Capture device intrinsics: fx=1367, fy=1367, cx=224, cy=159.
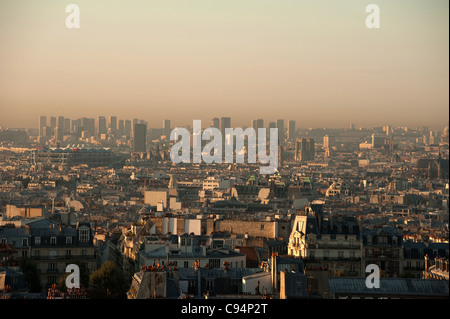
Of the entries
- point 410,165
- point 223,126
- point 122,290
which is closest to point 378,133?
point 410,165

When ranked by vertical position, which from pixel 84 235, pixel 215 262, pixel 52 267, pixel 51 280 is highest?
pixel 84 235

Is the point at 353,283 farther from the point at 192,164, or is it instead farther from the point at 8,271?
the point at 192,164

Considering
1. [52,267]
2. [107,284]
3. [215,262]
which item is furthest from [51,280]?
[215,262]

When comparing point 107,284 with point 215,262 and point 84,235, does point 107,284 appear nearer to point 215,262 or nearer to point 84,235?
point 215,262

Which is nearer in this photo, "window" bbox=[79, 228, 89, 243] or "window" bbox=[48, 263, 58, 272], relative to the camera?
"window" bbox=[48, 263, 58, 272]

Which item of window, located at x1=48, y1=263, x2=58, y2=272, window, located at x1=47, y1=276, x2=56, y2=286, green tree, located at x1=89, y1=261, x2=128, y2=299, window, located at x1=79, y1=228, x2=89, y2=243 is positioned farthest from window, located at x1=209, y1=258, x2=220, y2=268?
window, located at x1=79, y1=228, x2=89, y2=243

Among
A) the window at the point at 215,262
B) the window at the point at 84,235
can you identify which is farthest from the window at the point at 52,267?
the window at the point at 215,262

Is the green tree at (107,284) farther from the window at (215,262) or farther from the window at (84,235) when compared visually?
the window at (84,235)

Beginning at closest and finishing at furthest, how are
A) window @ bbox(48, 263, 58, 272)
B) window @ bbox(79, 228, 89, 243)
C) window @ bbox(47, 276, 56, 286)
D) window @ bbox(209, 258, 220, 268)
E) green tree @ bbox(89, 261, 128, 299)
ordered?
1. green tree @ bbox(89, 261, 128, 299)
2. window @ bbox(209, 258, 220, 268)
3. window @ bbox(47, 276, 56, 286)
4. window @ bbox(48, 263, 58, 272)
5. window @ bbox(79, 228, 89, 243)

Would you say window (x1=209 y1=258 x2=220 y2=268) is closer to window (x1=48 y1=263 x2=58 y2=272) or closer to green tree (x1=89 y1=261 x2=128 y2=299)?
green tree (x1=89 y1=261 x2=128 y2=299)
